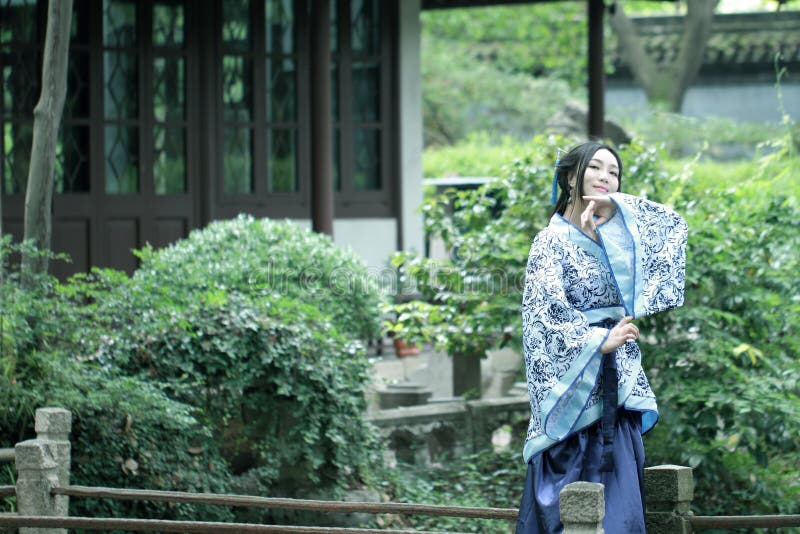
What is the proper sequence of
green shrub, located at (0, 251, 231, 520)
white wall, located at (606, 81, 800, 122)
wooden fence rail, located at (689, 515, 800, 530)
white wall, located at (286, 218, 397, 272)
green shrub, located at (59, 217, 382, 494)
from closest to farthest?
wooden fence rail, located at (689, 515, 800, 530), green shrub, located at (0, 251, 231, 520), green shrub, located at (59, 217, 382, 494), white wall, located at (286, 218, 397, 272), white wall, located at (606, 81, 800, 122)

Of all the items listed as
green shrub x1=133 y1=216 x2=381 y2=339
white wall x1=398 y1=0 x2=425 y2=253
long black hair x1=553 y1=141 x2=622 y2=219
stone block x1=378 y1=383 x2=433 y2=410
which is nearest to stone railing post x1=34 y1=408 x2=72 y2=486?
green shrub x1=133 y1=216 x2=381 y2=339

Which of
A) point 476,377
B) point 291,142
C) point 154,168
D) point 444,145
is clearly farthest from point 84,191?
point 444,145

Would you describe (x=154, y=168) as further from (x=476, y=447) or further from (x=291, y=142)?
(x=476, y=447)

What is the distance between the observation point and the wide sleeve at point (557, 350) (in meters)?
3.86

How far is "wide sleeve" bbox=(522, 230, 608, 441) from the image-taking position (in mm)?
3861

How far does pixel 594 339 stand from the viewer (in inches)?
152

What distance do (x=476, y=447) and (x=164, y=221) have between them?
3830 millimetres

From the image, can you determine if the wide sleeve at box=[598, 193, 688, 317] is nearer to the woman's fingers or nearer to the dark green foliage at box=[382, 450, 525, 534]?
the woman's fingers

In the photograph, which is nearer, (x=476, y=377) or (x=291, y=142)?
(x=476, y=377)

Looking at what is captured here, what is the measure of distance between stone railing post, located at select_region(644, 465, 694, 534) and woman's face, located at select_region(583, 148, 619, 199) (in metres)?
Answer: 1.04

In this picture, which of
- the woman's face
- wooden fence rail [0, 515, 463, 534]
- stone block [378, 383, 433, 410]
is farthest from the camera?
stone block [378, 383, 433, 410]

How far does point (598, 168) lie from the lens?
Result: 4043 mm

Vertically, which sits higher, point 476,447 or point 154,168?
point 154,168

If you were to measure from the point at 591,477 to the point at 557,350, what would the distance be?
438mm
